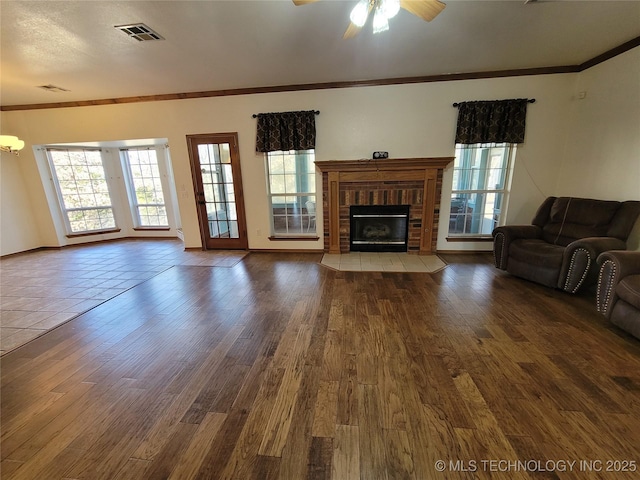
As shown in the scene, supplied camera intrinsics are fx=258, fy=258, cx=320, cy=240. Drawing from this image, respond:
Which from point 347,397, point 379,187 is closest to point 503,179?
point 379,187

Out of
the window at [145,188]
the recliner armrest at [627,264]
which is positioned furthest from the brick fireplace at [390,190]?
the window at [145,188]

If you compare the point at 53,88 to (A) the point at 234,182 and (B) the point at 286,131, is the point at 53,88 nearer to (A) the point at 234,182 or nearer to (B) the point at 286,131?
(A) the point at 234,182

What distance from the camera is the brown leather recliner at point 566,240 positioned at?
2674 millimetres

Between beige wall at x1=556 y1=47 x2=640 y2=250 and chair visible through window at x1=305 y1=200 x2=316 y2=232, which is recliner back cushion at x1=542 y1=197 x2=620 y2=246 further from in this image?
chair visible through window at x1=305 y1=200 x2=316 y2=232

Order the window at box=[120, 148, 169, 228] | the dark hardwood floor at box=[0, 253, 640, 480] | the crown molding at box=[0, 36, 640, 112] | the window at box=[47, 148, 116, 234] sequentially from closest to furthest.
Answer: the dark hardwood floor at box=[0, 253, 640, 480], the crown molding at box=[0, 36, 640, 112], the window at box=[47, 148, 116, 234], the window at box=[120, 148, 169, 228]

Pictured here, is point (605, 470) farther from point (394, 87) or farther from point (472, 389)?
point (394, 87)

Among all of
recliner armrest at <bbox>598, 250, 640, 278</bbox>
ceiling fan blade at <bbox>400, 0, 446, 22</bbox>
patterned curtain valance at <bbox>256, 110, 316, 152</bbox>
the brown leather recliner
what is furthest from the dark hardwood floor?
patterned curtain valance at <bbox>256, 110, 316, 152</bbox>

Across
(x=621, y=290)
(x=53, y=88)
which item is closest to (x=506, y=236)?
(x=621, y=290)

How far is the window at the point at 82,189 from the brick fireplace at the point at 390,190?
206 inches

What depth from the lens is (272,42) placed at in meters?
2.76

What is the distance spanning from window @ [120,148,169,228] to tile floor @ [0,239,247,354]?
25.6 inches

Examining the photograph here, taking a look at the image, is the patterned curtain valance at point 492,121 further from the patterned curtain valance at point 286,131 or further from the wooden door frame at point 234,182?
the wooden door frame at point 234,182

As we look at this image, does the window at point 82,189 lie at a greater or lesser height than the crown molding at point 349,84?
lesser

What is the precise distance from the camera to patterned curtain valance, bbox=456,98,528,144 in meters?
3.79
